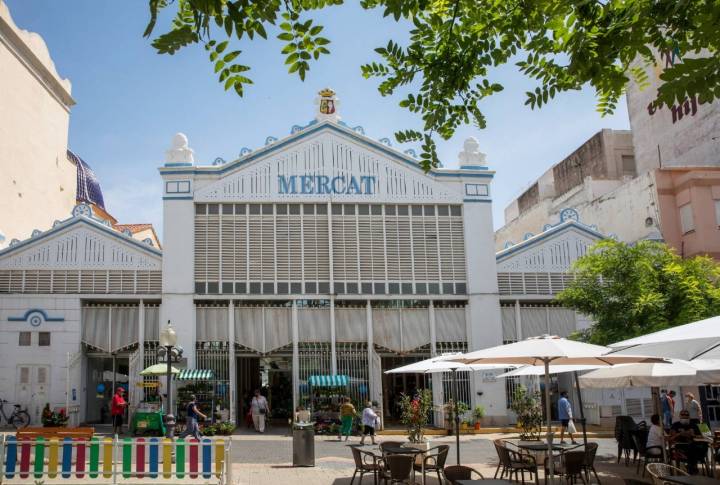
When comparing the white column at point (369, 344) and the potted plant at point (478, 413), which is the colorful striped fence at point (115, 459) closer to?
the white column at point (369, 344)

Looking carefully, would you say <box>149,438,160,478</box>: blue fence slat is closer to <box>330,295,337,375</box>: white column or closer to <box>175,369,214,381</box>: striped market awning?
<box>175,369,214,381</box>: striped market awning

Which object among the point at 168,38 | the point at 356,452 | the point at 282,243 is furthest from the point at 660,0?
the point at 282,243

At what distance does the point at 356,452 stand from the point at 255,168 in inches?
611

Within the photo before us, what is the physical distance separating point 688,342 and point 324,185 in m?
18.4

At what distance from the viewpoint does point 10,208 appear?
27141 mm

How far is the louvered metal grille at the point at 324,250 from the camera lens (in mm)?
25703

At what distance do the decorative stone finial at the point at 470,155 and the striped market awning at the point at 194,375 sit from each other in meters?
12.2

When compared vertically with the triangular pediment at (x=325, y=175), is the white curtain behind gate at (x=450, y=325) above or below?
below

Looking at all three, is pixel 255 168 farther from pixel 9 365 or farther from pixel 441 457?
pixel 441 457

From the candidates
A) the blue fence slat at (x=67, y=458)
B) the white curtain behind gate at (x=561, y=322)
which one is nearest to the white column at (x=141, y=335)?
the blue fence slat at (x=67, y=458)

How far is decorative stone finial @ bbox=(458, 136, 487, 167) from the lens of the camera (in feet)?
89.5

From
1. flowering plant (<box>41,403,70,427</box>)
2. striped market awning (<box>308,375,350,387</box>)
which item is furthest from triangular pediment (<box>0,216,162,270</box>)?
striped market awning (<box>308,375,350,387</box>)

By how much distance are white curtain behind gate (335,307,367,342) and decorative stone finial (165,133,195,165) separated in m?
7.81

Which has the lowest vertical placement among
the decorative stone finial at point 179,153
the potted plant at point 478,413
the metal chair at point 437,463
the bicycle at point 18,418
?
the metal chair at point 437,463
